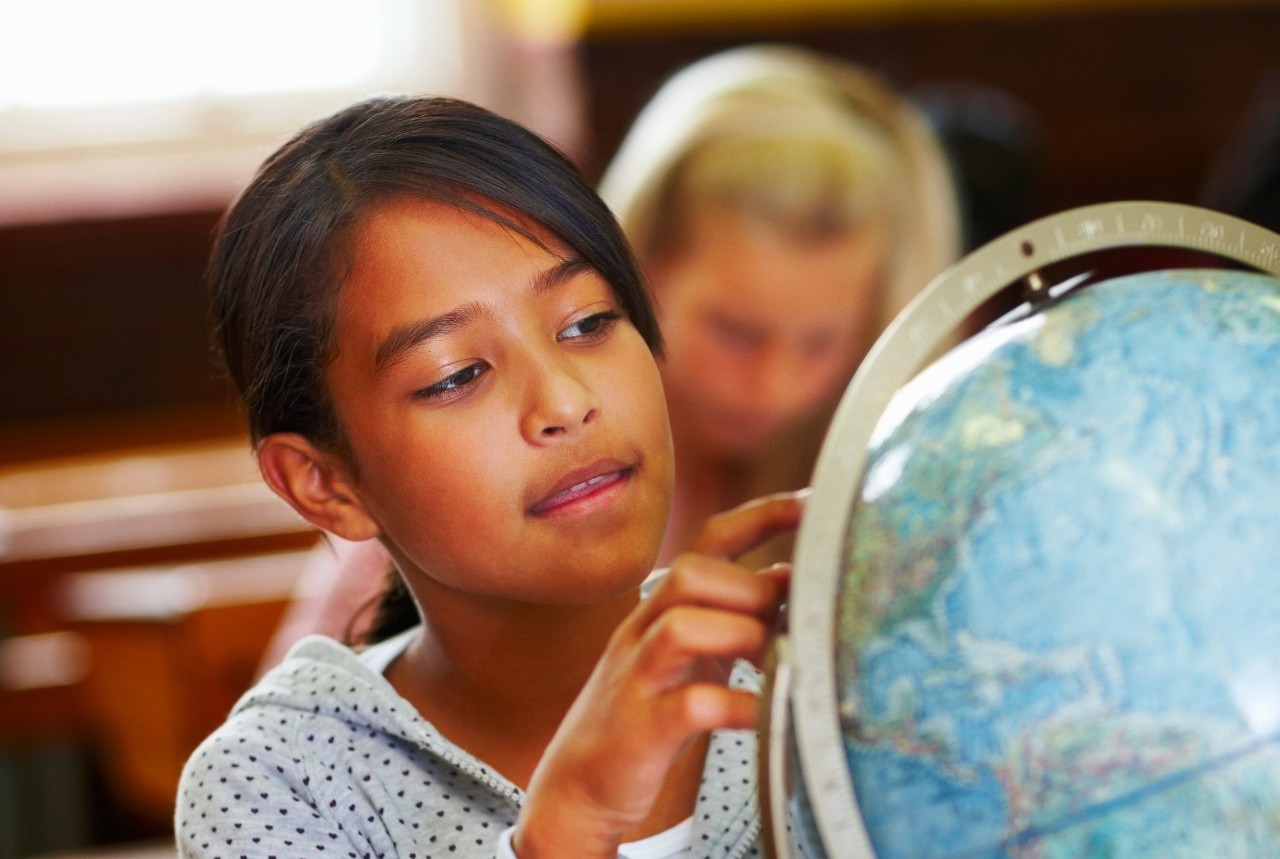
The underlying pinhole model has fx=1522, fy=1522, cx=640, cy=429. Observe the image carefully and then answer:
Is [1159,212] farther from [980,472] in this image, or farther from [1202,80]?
[1202,80]

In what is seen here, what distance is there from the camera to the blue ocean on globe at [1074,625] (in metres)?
0.72

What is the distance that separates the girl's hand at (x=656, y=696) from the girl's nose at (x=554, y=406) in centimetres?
13

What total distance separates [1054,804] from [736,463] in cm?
165

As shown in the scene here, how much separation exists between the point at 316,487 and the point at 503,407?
0.24 metres

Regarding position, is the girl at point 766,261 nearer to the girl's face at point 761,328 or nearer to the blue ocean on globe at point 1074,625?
the girl's face at point 761,328

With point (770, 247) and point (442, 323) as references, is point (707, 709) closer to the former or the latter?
point (442, 323)

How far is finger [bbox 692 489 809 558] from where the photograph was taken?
0.87 meters

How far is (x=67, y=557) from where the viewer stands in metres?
3.44

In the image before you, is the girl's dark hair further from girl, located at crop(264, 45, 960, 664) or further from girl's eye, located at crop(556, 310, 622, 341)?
girl, located at crop(264, 45, 960, 664)

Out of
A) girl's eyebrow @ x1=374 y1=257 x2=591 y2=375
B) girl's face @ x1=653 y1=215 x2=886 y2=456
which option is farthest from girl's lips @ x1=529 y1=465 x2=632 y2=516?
girl's face @ x1=653 y1=215 x2=886 y2=456

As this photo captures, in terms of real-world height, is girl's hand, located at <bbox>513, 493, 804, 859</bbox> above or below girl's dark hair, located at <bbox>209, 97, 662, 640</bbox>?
below

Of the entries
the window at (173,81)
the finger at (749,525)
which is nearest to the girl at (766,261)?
the finger at (749,525)

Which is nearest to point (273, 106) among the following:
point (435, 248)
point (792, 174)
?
point (792, 174)

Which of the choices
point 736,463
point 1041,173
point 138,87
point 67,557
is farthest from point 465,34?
point 736,463
